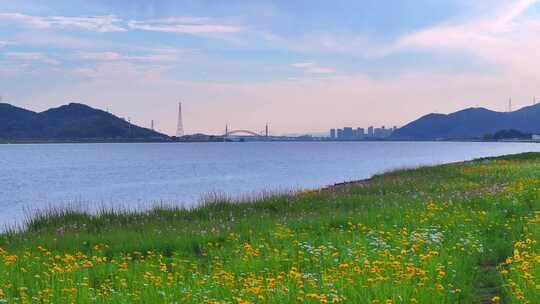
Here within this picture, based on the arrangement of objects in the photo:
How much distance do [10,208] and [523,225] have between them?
127ft

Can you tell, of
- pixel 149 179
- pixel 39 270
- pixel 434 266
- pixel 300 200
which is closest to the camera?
pixel 434 266

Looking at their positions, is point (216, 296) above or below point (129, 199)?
above

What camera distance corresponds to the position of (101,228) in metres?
20.7

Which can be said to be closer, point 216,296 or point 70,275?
point 216,296

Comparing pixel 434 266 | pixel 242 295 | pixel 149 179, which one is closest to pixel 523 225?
pixel 434 266

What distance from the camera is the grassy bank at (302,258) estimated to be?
8.63 metres

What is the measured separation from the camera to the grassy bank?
8.63 meters

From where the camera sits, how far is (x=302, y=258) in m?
11.9

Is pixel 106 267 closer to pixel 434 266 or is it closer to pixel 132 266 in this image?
pixel 132 266

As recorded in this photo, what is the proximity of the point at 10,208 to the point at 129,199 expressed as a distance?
10.4 meters

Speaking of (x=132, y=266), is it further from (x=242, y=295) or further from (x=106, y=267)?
(x=242, y=295)

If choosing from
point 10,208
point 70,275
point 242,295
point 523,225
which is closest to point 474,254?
point 523,225

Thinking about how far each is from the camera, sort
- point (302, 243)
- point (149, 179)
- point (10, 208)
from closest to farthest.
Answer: point (302, 243)
point (10, 208)
point (149, 179)

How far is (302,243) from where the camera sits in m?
13.7
